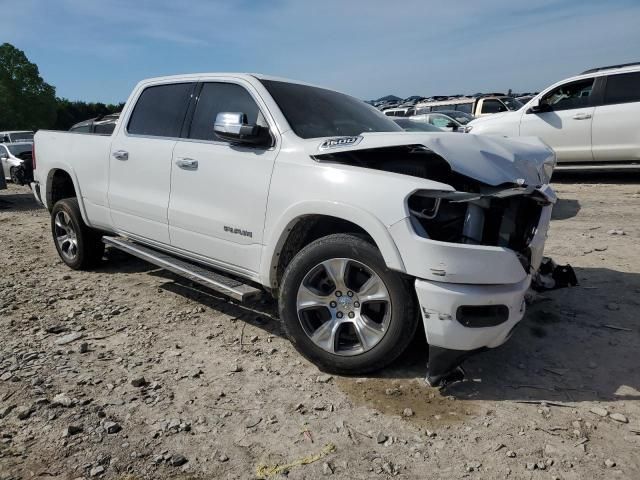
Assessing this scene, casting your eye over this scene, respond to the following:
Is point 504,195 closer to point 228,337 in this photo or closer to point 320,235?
point 320,235

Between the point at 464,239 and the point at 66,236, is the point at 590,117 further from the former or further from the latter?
the point at 66,236

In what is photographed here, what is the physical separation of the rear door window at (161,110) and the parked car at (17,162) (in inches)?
415

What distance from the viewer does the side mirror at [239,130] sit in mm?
3244

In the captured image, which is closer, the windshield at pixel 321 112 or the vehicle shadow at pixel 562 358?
the vehicle shadow at pixel 562 358

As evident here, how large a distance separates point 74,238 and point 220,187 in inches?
103

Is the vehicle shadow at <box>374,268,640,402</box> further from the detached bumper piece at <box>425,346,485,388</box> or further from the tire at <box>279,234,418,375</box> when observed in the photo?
the tire at <box>279,234,418,375</box>

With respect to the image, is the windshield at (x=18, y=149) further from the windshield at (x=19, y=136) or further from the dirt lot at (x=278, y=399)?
the dirt lot at (x=278, y=399)

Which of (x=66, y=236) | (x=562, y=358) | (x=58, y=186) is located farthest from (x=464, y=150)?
(x=58, y=186)

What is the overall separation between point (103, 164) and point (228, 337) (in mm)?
2145

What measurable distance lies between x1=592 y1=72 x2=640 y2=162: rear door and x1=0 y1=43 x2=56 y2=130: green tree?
158 feet

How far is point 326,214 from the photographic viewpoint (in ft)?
9.86

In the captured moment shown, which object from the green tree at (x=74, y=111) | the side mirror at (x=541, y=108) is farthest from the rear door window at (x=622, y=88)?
the green tree at (x=74, y=111)

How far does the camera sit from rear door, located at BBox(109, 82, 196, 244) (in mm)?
4059

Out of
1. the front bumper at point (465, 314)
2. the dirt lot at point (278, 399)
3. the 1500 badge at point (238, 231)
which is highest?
the 1500 badge at point (238, 231)
